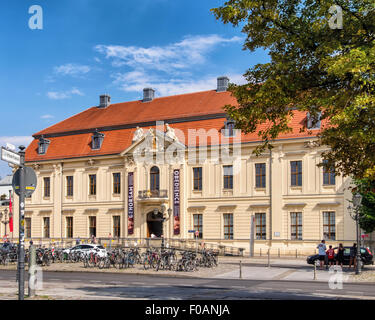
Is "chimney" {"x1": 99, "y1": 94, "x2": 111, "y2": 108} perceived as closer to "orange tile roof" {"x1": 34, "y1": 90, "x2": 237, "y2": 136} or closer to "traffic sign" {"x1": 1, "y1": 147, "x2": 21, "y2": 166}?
"orange tile roof" {"x1": 34, "y1": 90, "x2": 237, "y2": 136}

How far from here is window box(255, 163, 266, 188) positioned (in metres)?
47.2

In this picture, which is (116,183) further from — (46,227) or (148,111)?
(46,227)

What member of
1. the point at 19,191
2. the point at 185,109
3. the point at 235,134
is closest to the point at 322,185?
→ the point at 235,134

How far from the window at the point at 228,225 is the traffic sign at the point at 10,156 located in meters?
36.4

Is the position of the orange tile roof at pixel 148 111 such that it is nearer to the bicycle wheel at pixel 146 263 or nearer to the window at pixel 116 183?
the window at pixel 116 183

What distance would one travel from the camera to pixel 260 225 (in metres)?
47.1

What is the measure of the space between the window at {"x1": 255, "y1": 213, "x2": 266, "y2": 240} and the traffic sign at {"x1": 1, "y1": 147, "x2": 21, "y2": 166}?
35.7 m

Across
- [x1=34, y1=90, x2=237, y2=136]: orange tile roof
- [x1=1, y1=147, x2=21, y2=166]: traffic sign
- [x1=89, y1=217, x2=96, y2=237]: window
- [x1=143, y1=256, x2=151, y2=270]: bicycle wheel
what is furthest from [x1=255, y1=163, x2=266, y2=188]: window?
Result: [x1=1, y1=147, x2=21, y2=166]: traffic sign

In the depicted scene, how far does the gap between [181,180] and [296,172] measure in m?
10.7

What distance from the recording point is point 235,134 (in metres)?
47.9

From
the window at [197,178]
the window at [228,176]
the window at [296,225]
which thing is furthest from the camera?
the window at [197,178]

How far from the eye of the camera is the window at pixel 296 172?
45625mm

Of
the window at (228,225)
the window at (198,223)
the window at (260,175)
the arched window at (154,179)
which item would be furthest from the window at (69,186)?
the window at (260,175)
